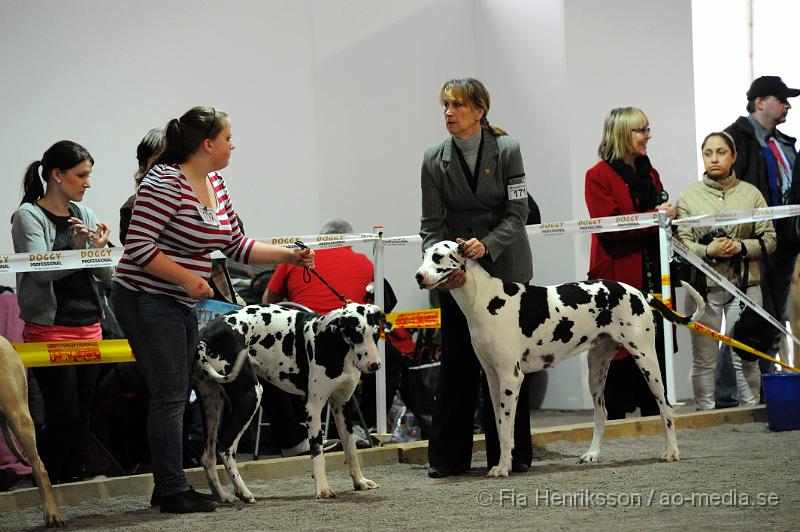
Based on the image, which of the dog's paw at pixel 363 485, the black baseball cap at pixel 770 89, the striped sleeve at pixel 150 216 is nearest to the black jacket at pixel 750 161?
the black baseball cap at pixel 770 89

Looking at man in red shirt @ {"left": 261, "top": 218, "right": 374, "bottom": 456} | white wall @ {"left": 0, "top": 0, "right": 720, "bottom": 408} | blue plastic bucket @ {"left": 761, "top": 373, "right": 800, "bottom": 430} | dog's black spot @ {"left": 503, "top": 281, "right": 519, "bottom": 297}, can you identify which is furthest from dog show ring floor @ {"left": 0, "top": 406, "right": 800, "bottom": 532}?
white wall @ {"left": 0, "top": 0, "right": 720, "bottom": 408}

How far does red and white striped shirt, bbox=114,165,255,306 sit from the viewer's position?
401 cm

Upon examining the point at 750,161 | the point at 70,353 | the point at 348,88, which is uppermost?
the point at 348,88

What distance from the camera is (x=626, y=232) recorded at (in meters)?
6.88

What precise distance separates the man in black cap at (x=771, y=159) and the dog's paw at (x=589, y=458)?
274 centimetres

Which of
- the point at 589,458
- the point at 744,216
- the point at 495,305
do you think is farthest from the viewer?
the point at 744,216

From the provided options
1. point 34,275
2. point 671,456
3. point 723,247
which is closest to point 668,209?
point 723,247

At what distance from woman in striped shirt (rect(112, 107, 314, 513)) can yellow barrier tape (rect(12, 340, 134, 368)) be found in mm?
1059

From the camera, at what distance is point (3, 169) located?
7.54m

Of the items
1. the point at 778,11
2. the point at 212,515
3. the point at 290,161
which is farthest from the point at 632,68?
the point at 212,515

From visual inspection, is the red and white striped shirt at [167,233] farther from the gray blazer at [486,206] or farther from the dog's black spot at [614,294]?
the dog's black spot at [614,294]

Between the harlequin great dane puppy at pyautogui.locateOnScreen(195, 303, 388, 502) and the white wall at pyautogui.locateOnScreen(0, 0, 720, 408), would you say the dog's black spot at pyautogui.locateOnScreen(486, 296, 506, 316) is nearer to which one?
the harlequin great dane puppy at pyautogui.locateOnScreen(195, 303, 388, 502)

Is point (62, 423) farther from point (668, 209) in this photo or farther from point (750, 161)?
point (750, 161)

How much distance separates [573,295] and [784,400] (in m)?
2.00
